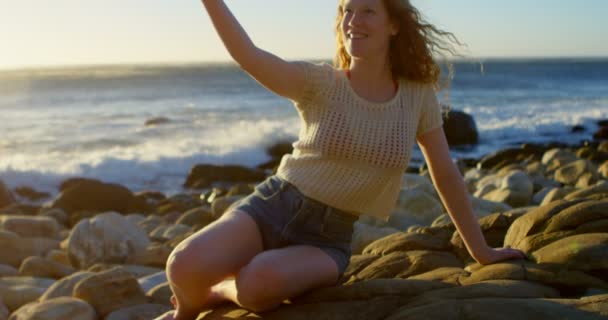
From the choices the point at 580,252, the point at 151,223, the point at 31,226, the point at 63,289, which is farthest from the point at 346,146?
the point at 151,223

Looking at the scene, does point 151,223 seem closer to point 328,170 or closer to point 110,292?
point 110,292

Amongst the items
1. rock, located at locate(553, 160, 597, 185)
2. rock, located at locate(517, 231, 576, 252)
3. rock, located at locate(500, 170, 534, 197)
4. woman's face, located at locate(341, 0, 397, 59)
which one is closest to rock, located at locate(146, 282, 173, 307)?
woman's face, located at locate(341, 0, 397, 59)

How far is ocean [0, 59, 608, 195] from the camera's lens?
1597 cm

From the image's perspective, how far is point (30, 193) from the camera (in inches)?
554

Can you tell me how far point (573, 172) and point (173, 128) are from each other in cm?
1516

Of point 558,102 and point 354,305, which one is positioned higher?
point 354,305

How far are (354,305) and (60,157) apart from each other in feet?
50.6

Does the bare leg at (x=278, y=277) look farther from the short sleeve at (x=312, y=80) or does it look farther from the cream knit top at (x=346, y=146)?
the short sleeve at (x=312, y=80)

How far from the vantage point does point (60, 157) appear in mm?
17453

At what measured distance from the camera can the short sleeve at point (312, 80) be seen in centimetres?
343

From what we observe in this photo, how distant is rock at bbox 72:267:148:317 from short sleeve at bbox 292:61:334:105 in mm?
1750

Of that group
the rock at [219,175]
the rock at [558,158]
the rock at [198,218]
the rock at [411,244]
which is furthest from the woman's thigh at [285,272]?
the rock at [219,175]

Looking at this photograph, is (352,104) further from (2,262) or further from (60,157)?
(60,157)

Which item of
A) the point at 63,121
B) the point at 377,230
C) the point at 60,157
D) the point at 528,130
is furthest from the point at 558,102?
the point at 377,230
